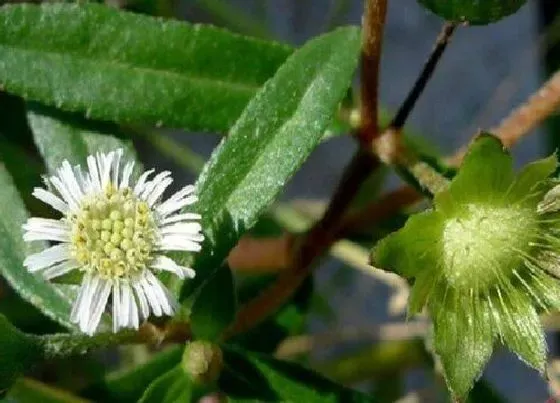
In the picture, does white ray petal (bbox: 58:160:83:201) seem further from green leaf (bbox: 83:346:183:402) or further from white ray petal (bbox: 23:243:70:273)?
green leaf (bbox: 83:346:183:402)

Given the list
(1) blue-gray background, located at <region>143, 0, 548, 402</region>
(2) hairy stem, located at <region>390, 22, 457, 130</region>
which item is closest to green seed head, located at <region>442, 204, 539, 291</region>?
(2) hairy stem, located at <region>390, 22, 457, 130</region>

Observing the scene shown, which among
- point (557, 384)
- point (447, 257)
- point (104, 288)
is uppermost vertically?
point (557, 384)

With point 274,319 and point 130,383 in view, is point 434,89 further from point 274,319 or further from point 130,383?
point 130,383

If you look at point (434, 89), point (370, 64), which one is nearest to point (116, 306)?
point (370, 64)

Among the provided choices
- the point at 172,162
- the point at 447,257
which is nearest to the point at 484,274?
the point at 447,257

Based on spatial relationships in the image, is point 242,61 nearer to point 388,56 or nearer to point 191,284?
point 191,284

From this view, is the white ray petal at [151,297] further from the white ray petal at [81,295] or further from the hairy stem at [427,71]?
the hairy stem at [427,71]
